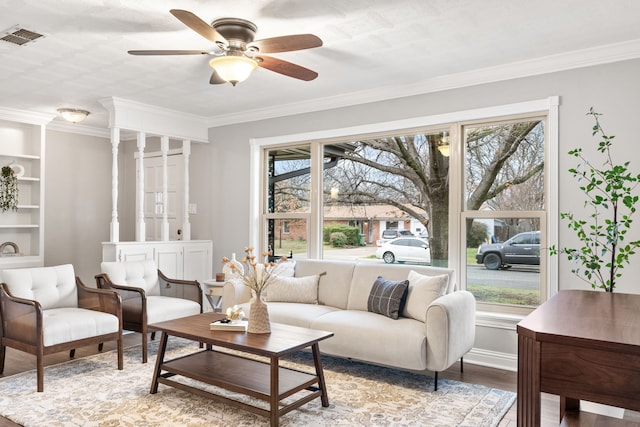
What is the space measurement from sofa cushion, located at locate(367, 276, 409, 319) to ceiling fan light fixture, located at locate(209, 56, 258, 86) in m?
2.02

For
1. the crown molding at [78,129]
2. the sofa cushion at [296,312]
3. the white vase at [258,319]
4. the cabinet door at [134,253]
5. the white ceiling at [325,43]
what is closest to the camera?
the white ceiling at [325,43]

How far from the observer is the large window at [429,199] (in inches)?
161

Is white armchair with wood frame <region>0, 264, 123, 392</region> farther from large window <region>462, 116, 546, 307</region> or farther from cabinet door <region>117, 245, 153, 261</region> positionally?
large window <region>462, 116, 546, 307</region>

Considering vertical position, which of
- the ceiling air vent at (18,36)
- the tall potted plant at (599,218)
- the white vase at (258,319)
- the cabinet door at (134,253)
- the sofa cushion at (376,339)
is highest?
the ceiling air vent at (18,36)

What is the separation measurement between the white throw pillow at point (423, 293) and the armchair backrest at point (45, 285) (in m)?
2.90

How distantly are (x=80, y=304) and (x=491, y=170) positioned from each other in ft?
12.6

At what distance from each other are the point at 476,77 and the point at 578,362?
3.41 metres

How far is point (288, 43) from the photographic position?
9.38 ft

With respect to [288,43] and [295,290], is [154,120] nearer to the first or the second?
[295,290]

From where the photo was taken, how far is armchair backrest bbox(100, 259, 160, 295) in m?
4.54

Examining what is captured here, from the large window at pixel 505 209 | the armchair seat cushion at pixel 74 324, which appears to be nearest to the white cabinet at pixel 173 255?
the armchair seat cushion at pixel 74 324

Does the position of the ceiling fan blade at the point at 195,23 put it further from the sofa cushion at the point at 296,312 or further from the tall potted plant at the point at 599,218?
the tall potted plant at the point at 599,218

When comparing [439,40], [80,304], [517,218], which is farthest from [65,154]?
[517,218]

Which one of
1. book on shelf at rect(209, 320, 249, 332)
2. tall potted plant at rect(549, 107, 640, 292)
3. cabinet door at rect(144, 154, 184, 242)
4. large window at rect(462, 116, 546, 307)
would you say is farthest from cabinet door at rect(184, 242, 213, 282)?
tall potted plant at rect(549, 107, 640, 292)
